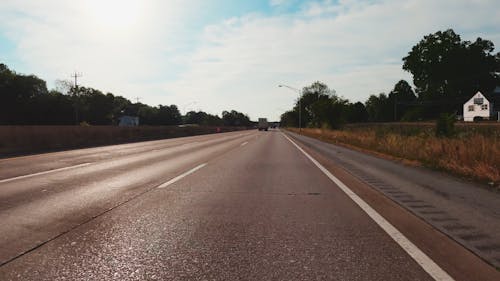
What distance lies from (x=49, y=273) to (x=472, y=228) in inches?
193

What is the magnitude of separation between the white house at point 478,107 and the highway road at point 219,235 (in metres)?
82.0

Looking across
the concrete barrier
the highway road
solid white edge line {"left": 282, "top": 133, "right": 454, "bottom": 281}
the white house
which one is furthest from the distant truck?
solid white edge line {"left": 282, "top": 133, "right": 454, "bottom": 281}

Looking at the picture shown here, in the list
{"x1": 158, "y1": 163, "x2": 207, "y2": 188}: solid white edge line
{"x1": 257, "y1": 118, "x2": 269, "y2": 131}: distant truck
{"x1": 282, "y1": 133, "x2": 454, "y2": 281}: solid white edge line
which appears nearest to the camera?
{"x1": 282, "y1": 133, "x2": 454, "y2": 281}: solid white edge line

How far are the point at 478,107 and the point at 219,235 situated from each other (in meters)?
92.8

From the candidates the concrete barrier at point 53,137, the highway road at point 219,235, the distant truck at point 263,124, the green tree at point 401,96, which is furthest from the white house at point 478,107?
the highway road at point 219,235

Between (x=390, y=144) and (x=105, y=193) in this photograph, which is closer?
(x=105, y=193)

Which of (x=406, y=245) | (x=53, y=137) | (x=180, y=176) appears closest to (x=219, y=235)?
(x=406, y=245)

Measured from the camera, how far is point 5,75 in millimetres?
72375

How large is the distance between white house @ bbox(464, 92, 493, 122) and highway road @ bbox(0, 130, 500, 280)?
3228 inches

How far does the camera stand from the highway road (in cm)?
351

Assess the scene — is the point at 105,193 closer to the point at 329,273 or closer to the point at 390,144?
the point at 329,273

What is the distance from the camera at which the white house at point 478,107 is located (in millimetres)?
79044

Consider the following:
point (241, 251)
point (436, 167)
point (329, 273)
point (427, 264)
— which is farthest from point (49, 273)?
point (436, 167)

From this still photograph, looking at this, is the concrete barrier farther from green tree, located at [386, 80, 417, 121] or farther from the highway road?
green tree, located at [386, 80, 417, 121]
